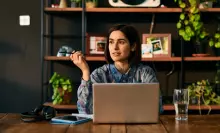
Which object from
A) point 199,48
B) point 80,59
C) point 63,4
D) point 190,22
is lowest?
point 80,59

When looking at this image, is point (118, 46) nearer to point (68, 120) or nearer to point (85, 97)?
point (85, 97)

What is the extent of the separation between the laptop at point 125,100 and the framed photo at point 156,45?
81.0 inches

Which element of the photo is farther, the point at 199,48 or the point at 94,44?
the point at 199,48

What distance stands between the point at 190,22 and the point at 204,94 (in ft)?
2.37

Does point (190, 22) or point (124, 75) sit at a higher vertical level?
point (190, 22)

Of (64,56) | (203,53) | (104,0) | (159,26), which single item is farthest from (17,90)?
(203,53)

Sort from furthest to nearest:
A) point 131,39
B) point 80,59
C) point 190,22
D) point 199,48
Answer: point 199,48 → point 190,22 → point 131,39 → point 80,59

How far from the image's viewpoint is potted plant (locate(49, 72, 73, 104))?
3.82 m

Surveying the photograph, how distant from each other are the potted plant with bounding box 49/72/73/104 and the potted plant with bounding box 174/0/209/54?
1.22 meters

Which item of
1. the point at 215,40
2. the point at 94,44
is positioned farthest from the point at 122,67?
the point at 215,40

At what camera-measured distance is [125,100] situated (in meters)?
1.79

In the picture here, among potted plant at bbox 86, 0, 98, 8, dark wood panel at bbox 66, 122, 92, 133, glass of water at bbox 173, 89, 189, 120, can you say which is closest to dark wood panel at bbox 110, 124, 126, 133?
dark wood panel at bbox 66, 122, 92, 133

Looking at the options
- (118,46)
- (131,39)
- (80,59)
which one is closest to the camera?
(80,59)

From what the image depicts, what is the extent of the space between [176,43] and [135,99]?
8.21 ft
